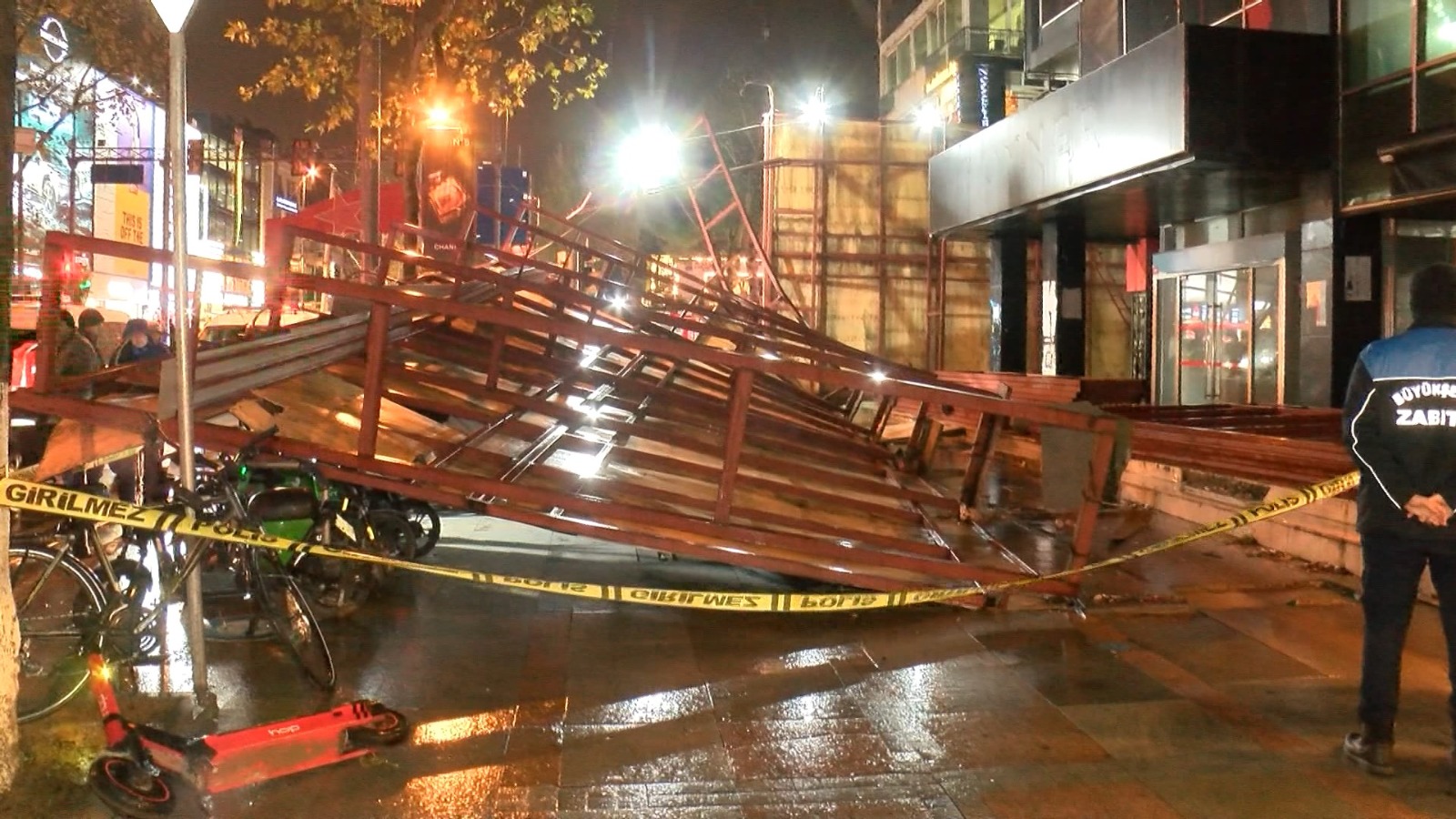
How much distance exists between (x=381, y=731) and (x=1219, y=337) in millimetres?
14098

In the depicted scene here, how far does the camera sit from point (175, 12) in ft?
15.0

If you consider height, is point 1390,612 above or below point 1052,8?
below

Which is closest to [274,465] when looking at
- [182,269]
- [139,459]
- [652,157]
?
[139,459]

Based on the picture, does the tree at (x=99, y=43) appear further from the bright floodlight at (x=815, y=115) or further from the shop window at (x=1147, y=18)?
the shop window at (x=1147, y=18)

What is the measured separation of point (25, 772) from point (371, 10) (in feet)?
32.7

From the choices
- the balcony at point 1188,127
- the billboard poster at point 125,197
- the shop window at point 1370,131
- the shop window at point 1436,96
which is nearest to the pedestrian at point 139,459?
the balcony at point 1188,127

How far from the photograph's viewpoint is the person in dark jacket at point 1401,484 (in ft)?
13.4

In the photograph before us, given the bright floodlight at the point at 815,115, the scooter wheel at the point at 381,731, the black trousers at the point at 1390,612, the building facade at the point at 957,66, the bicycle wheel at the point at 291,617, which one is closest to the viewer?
the black trousers at the point at 1390,612

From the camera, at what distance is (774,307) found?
20969 mm

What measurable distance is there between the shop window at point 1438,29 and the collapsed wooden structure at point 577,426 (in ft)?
20.5

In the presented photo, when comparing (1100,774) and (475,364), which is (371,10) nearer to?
(475,364)

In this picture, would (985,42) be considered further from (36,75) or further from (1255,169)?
(36,75)

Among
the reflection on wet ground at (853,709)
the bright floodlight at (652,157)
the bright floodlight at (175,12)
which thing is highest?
the bright floodlight at (652,157)

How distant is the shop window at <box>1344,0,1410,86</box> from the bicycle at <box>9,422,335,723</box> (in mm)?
12125
